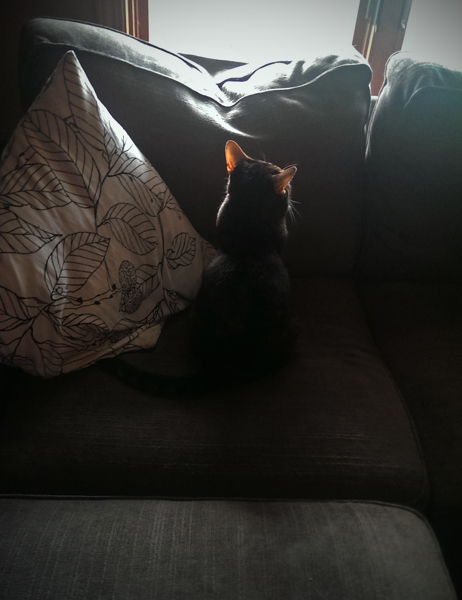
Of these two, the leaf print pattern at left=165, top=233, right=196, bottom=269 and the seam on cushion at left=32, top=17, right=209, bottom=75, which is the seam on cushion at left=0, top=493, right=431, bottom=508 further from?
the seam on cushion at left=32, top=17, right=209, bottom=75

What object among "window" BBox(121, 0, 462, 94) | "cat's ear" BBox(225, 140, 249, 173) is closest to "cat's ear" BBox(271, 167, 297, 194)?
"cat's ear" BBox(225, 140, 249, 173)

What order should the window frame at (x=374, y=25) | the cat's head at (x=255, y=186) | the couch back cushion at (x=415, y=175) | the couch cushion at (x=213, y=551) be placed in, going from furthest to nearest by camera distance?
the window frame at (x=374, y=25)
the couch back cushion at (x=415, y=175)
the cat's head at (x=255, y=186)
the couch cushion at (x=213, y=551)

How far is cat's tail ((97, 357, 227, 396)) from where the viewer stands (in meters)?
0.81

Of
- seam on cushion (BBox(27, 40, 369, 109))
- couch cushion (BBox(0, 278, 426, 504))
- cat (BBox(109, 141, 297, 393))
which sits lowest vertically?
couch cushion (BBox(0, 278, 426, 504))

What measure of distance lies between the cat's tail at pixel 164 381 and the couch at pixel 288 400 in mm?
20

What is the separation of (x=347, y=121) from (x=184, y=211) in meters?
0.53

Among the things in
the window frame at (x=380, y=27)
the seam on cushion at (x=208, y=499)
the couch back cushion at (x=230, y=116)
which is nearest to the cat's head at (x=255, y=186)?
the couch back cushion at (x=230, y=116)

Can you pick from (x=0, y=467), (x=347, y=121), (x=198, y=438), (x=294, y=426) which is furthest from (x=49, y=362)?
(x=347, y=121)

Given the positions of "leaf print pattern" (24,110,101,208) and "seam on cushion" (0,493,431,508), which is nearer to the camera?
"seam on cushion" (0,493,431,508)

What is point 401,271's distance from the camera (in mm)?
1246

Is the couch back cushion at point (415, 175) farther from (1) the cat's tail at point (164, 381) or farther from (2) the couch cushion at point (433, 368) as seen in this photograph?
(1) the cat's tail at point (164, 381)

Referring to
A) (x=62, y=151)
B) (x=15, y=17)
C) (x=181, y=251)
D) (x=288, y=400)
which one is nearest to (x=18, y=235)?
(x=62, y=151)

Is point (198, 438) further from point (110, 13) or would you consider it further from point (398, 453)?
point (110, 13)

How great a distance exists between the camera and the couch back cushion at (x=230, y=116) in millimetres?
952
